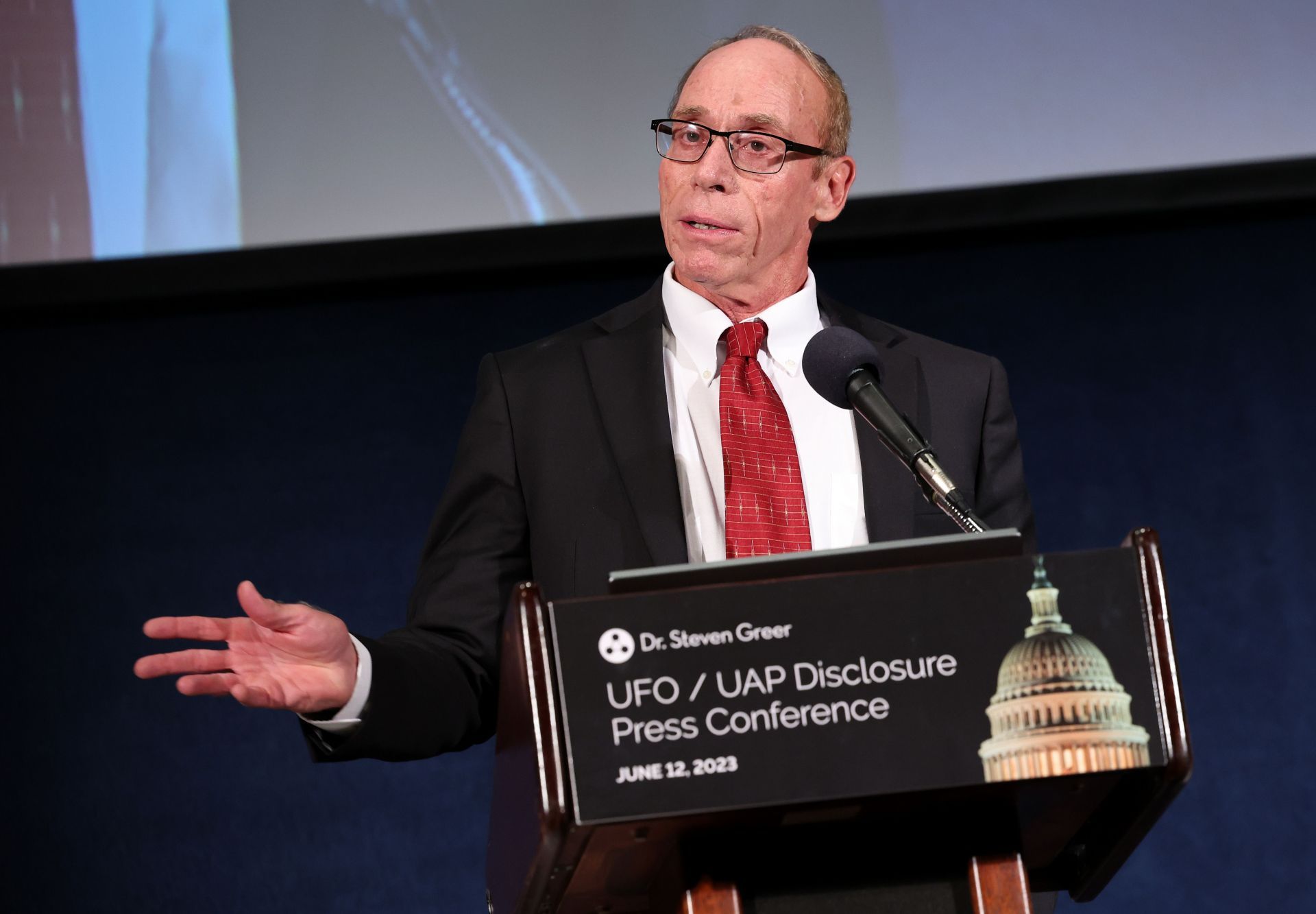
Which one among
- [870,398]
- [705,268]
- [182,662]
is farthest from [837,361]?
[182,662]

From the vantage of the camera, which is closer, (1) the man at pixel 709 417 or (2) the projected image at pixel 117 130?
(1) the man at pixel 709 417

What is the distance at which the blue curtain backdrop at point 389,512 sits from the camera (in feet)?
9.52

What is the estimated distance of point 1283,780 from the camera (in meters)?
2.95

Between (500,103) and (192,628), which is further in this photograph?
(500,103)

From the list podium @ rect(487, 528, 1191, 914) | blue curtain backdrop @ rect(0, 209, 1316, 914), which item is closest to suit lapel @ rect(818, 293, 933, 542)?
podium @ rect(487, 528, 1191, 914)

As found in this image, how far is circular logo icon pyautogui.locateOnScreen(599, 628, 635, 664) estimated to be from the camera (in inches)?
36.5

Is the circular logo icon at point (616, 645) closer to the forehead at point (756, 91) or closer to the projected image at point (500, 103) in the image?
the forehead at point (756, 91)

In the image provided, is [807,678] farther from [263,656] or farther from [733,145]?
[733,145]

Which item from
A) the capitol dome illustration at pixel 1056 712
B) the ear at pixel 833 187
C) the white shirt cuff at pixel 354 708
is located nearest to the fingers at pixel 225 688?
the white shirt cuff at pixel 354 708

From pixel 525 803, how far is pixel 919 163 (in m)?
2.18

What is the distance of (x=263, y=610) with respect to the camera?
1.05 meters

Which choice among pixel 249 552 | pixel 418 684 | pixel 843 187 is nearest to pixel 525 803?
pixel 418 684

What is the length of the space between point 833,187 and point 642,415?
45 cm

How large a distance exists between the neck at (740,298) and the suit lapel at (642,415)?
5 centimetres
